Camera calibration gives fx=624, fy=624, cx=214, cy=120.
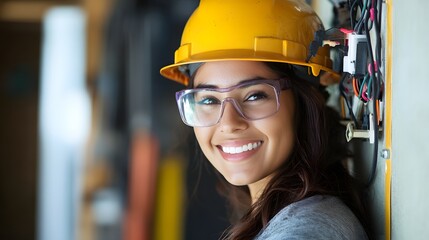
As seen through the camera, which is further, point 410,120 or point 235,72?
point 235,72

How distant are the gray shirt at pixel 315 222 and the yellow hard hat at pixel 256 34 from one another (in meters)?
0.39

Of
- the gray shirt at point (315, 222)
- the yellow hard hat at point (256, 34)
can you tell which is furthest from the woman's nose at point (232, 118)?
the gray shirt at point (315, 222)

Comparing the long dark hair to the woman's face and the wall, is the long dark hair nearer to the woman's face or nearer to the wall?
the woman's face

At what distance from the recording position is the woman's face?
1.73 metres

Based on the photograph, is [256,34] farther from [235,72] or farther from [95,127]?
[95,127]

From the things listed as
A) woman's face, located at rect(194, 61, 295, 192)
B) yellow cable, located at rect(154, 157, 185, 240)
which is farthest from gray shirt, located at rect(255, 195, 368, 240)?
yellow cable, located at rect(154, 157, 185, 240)

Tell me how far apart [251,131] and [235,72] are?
17cm

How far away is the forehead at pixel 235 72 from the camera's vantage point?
5.71 ft

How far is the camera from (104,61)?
561 centimetres

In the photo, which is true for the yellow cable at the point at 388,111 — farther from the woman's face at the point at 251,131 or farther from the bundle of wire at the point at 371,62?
the woman's face at the point at 251,131

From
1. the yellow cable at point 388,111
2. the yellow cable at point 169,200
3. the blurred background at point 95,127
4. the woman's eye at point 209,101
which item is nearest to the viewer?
the yellow cable at point 388,111

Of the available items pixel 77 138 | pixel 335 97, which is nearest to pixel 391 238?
pixel 335 97

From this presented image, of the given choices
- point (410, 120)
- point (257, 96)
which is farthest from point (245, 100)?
point (410, 120)

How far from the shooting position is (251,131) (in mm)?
1738
